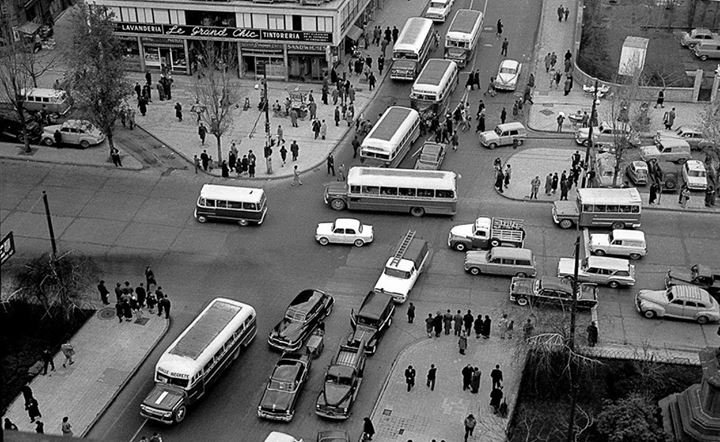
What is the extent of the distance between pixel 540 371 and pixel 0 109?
40.1 m

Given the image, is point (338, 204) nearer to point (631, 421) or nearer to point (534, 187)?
point (534, 187)

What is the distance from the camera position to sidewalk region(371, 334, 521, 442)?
126 ft

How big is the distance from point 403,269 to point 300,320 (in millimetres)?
6175

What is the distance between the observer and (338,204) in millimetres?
53312

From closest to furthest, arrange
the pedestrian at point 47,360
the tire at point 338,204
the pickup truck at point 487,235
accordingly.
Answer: the pedestrian at point 47,360 < the pickup truck at point 487,235 < the tire at point 338,204

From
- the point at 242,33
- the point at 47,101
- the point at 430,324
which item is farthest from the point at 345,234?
the point at 47,101

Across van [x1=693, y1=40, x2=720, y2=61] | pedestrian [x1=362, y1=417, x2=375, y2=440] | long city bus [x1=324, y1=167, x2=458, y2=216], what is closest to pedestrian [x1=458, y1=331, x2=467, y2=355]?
pedestrian [x1=362, y1=417, x2=375, y2=440]

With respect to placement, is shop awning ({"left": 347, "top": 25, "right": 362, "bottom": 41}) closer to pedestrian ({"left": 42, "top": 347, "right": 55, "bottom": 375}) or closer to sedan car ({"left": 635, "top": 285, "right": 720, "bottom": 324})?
sedan car ({"left": 635, "top": 285, "right": 720, "bottom": 324})

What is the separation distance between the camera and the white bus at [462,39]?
70.6 m

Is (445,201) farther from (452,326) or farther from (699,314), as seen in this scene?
(699,314)

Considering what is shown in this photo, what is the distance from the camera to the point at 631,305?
150 ft

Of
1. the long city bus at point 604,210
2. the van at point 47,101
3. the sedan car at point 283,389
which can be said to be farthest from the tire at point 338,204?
the van at point 47,101

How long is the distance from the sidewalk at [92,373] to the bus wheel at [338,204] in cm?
1269

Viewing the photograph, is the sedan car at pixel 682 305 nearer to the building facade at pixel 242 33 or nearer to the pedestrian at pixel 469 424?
the pedestrian at pixel 469 424
